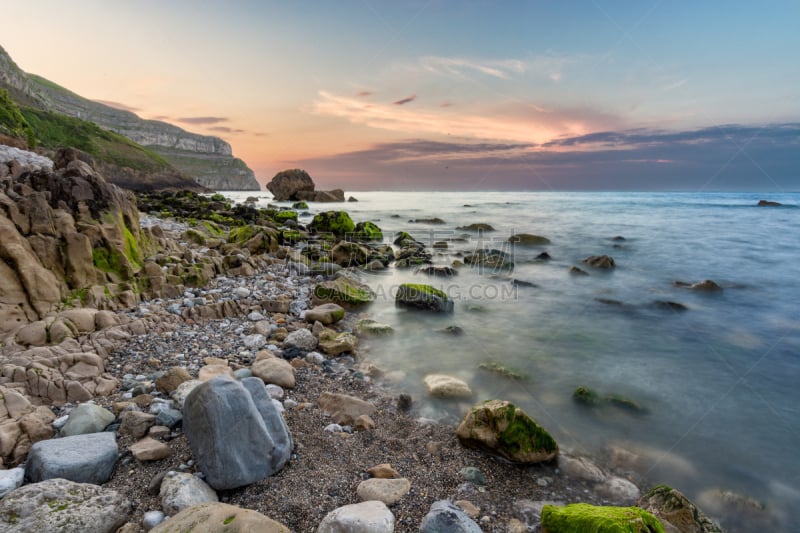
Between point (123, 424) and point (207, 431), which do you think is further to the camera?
point (123, 424)

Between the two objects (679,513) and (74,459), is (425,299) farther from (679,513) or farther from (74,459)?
(74,459)

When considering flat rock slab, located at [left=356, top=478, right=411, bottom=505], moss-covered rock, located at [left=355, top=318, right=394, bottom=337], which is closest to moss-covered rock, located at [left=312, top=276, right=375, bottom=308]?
moss-covered rock, located at [left=355, top=318, right=394, bottom=337]

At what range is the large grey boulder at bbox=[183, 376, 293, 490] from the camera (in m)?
3.17

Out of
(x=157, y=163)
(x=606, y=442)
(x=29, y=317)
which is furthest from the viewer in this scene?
(x=157, y=163)

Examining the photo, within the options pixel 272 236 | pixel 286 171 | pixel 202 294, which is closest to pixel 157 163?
pixel 286 171

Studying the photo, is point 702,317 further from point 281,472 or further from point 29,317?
point 29,317

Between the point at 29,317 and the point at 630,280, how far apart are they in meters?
15.9

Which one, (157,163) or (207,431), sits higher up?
(157,163)

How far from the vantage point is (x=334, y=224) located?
23.0m

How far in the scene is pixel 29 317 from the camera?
17.8 ft

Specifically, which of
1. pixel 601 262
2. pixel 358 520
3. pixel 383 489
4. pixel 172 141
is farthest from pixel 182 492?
pixel 172 141

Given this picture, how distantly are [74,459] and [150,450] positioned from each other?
558mm

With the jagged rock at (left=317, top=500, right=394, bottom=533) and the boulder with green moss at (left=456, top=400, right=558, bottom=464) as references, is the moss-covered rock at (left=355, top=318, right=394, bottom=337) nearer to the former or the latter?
the boulder with green moss at (left=456, top=400, right=558, bottom=464)

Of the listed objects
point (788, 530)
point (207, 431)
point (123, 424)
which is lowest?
point (788, 530)
